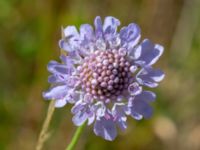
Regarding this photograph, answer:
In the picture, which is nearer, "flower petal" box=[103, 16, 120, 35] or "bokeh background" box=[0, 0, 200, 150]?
"flower petal" box=[103, 16, 120, 35]

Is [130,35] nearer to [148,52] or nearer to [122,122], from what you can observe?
[148,52]

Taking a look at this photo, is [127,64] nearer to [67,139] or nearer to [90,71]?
[90,71]

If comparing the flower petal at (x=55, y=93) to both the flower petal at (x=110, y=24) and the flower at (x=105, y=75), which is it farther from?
the flower petal at (x=110, y=24)

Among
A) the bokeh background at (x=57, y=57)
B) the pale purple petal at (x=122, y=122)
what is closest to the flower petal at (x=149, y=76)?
the pale purple petal at (x=122, y=122)

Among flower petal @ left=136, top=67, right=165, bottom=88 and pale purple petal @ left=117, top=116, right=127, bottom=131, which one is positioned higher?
flower petal @ left=136, top=67, right=165, bottom=88

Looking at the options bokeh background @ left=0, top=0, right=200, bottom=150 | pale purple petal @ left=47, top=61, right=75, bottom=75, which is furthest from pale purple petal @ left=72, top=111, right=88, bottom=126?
bokeh background @ left=0, top=0, right=200, bottom=150

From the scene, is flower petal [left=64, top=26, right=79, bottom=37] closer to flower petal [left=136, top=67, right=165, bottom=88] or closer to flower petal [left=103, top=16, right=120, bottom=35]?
flower petal [left=103, top=16, right=120, bottom=35]
